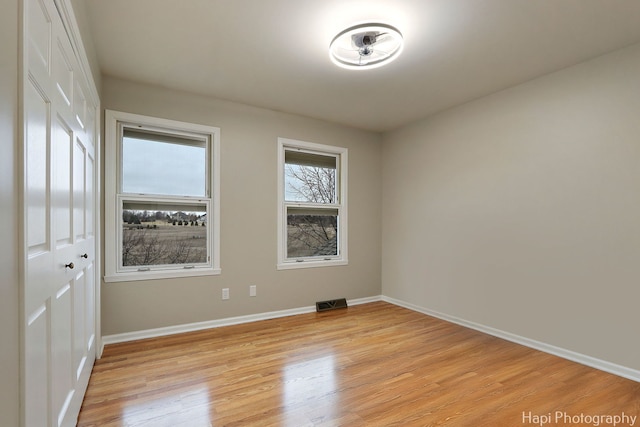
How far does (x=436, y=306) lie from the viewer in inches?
155

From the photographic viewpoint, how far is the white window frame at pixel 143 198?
2.99m

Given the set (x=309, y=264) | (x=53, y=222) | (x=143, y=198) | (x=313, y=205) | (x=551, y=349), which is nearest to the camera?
(x=53, y=222)

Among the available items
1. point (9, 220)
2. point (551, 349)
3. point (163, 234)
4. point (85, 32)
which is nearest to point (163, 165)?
point (163, 234)

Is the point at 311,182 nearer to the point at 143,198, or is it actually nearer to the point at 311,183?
the point at 311,183

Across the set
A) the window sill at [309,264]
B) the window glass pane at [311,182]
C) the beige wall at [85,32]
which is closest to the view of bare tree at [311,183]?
the window glass pane at [311,182]

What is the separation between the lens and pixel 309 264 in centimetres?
412

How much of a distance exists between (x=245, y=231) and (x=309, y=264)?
0.96m

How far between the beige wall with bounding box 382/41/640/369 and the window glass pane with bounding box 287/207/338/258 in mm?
1140

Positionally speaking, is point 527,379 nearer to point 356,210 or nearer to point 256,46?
point 356,210

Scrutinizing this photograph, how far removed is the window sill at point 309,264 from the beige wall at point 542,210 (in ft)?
3.40

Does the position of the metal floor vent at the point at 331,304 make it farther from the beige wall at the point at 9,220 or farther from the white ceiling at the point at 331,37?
the beige wall at the point at 9,220

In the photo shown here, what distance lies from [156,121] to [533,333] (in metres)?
4.18

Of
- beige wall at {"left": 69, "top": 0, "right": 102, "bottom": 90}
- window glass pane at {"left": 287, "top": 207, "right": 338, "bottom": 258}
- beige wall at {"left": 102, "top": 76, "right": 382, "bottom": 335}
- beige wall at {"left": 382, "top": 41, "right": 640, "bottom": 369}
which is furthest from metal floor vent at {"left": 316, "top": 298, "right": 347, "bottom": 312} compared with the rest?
beige wall at {"left": 69, "top": 0, "right": 102, "bottom": 90}

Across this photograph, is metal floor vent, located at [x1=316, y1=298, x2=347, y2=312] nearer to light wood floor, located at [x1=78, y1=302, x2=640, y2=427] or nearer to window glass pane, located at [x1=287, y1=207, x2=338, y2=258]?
window glass pane, located at [x1=287, y1=207, x2=338, y2=258]
